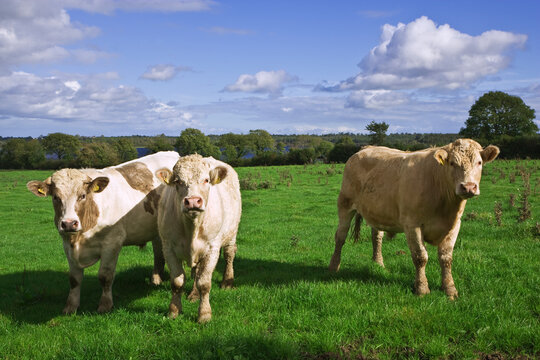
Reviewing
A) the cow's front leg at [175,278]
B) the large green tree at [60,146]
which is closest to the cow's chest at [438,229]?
the cow's front leg at [175,278]

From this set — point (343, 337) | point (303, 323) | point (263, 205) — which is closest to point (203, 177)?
point (303, 323)

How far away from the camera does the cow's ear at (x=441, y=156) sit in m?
6.06

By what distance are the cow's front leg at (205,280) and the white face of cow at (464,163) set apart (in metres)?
3.67

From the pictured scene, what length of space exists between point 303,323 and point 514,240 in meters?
7.05

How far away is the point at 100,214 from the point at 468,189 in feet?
18.9

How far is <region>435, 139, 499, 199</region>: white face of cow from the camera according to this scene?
19.0 feet

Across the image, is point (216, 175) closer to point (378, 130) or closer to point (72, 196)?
point (72, 196)

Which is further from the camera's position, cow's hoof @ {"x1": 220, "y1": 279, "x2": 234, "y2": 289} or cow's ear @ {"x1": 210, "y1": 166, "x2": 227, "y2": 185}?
cow's hoof @ {"x1": 220, "y1": 279, "x2": 234, "y2": 289}

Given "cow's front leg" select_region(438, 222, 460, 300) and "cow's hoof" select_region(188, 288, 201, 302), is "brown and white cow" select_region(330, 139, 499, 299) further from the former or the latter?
"cow's hoof" select_region(188, 288, 201, 302)

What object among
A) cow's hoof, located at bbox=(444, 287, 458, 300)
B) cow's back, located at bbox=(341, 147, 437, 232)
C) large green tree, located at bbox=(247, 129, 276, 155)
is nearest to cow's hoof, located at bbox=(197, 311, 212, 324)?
cow's back, located at bbox=(341, 147, 437, 232)

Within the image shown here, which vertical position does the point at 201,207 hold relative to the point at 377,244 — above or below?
above

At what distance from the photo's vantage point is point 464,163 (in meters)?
5.92

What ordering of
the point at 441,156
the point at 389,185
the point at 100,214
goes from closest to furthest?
the point at 441,156
the point at 100,214
the point at 389,185

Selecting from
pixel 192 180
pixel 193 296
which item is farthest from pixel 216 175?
pixel 193 296
